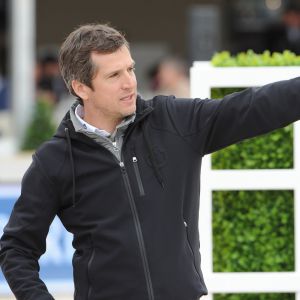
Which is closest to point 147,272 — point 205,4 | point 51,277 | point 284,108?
point 284,108

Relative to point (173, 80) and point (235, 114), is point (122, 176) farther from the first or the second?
point (173, 80)

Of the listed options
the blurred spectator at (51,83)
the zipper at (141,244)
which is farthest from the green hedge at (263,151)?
the blurred spectator at (51,83)

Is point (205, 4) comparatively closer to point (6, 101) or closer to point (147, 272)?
point (6, 101)

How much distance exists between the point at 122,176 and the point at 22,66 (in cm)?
989

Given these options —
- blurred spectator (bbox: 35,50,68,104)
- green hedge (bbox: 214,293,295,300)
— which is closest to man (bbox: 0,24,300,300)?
green hedge (bbox: 214,293,295,300)

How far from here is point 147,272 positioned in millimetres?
3295

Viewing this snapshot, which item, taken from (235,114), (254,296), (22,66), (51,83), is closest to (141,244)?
(235,114)

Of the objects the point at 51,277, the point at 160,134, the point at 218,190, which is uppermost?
the point at 160,134

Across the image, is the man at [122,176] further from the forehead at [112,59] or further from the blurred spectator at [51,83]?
the blurred spectator at [51,83]

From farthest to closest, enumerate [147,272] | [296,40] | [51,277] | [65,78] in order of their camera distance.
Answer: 1. [296,40]
2. [51,277]
3. [65,78]
4. [147,272]

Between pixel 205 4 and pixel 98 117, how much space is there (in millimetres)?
16527

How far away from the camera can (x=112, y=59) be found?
3395 mm

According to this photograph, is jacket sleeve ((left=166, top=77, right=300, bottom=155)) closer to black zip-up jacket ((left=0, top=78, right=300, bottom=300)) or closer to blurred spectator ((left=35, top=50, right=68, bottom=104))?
black zip-up jacket ((left=0, top=78, right=300, bottom=300))

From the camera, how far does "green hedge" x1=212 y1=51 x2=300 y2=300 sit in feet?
15.8
